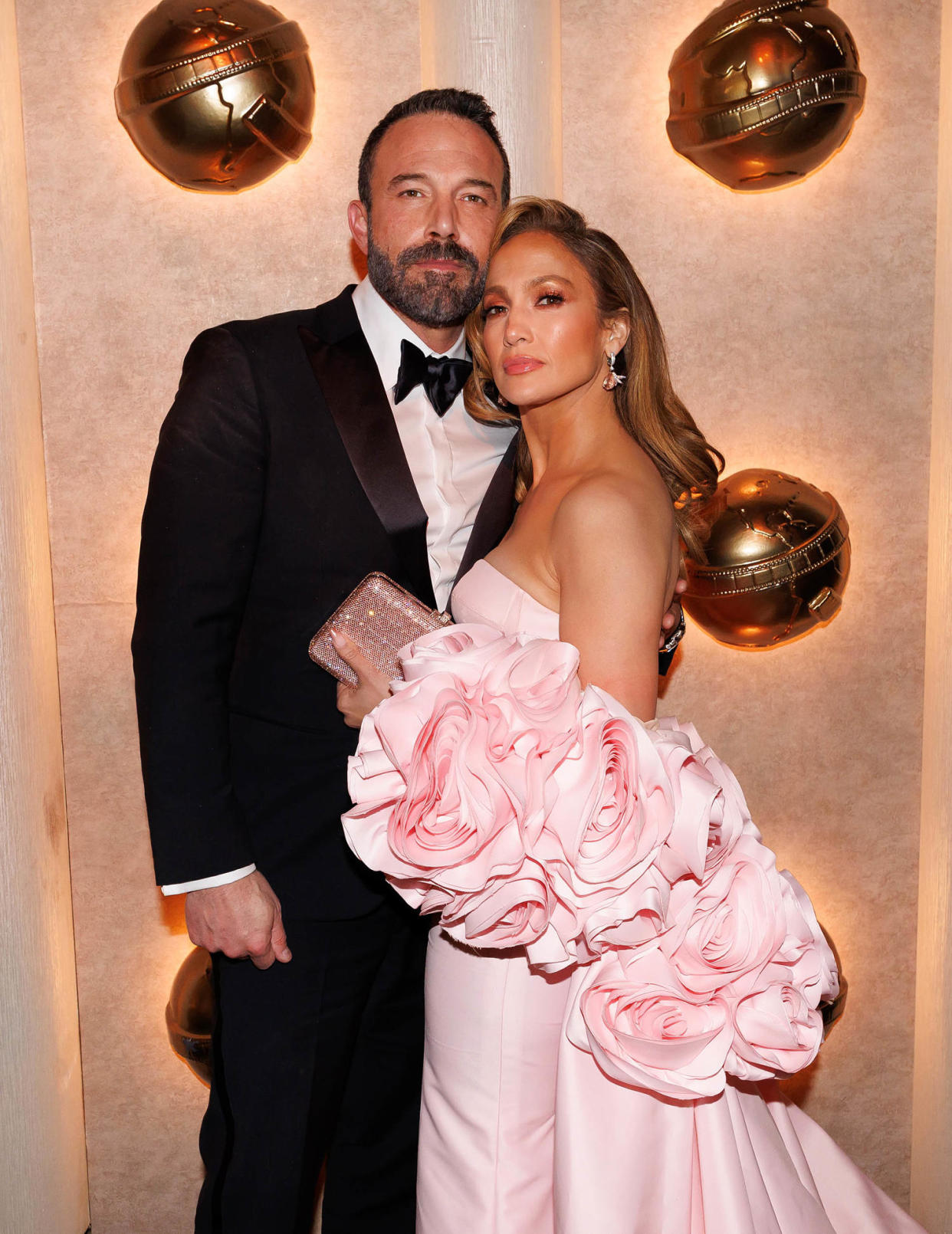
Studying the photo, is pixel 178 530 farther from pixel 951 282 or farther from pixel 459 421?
pixel 951 282

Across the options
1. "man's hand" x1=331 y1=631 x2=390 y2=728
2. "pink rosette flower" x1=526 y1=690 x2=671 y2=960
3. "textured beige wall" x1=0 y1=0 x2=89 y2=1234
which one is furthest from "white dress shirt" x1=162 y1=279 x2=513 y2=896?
"textured beige wall" x1=0 y1=0 x2=89 y2=1234

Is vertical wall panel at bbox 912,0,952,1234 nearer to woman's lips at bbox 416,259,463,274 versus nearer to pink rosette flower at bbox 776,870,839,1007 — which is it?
pink rosette flower at bbox 776,870,839,1007

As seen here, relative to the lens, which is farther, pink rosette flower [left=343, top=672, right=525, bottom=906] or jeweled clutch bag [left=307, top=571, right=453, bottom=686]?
jeweled clutch bag [left=307, top=571, right=453, bottom=686]

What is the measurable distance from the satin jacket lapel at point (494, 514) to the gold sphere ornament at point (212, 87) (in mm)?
863

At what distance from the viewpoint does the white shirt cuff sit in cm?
191

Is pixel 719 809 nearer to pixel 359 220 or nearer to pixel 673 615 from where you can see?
pixel 673 615

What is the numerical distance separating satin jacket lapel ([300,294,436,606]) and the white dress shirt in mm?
58

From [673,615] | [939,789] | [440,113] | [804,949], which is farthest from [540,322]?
[939,789]

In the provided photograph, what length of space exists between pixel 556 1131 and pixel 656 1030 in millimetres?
265

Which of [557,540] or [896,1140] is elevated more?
[557,540]

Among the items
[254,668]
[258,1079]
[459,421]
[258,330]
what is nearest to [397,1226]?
[258,1079]

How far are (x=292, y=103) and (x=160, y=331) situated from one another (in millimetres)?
606

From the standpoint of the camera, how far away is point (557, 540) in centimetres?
181

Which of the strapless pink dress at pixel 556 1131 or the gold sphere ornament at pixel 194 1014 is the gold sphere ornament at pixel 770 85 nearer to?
the strapless pink dress at pixel 556 1131
